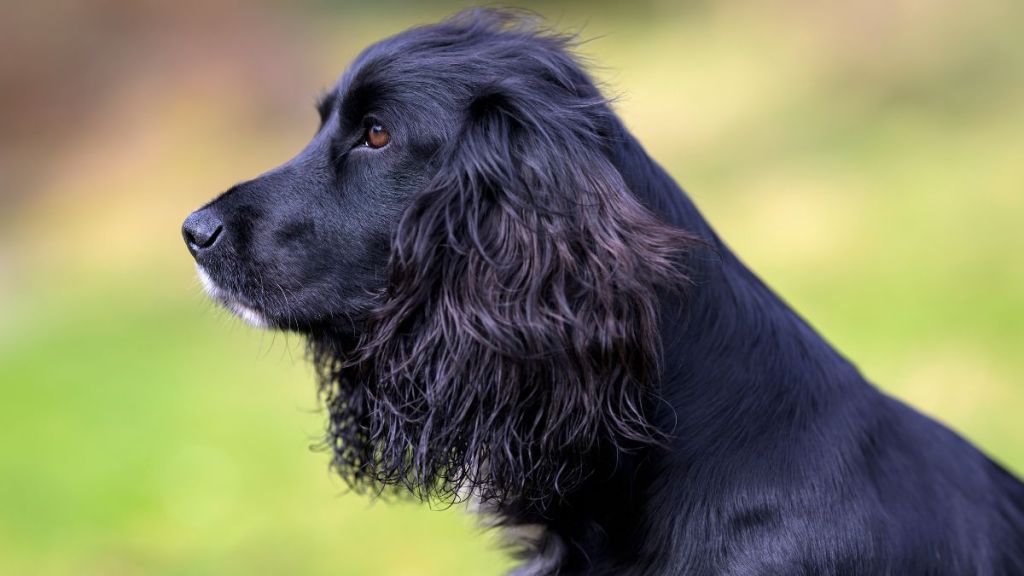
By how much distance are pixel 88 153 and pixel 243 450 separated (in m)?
7.29

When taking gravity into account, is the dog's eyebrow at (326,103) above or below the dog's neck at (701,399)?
above

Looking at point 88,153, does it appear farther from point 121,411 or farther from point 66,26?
point 121,411

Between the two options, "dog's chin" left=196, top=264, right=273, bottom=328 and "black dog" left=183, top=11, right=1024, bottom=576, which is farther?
"dog's chin" left=196, top=264, right=273, bottom=328

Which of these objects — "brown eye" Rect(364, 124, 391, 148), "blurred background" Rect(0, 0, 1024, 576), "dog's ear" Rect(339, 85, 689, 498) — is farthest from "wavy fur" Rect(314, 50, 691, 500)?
"blurred background" Rect(0, 0, 1024, 576)

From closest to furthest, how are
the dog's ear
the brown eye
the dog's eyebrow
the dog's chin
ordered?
the dog's ear < the brown eye < the dog's chin < the dog's eyebrow

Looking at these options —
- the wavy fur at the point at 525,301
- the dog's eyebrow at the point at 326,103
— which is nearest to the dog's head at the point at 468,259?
the wavy fur at the point at 525,301

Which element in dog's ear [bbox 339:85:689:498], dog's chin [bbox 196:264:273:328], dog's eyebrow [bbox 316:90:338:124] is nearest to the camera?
dog's ear [bbox 339:85:689:498]

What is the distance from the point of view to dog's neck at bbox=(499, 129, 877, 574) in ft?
7.85

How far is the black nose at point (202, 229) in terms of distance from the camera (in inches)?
106

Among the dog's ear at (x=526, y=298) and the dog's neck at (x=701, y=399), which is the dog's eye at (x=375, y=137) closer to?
the dog's ear at (x=526, y=298)

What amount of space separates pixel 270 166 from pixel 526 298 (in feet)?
31.6

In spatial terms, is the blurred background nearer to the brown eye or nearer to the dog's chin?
the dog's chin

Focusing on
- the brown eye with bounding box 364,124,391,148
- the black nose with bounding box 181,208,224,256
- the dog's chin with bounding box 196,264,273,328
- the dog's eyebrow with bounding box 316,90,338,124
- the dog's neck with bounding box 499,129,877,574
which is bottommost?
the dog's neck with bounding box 499,129,877,574

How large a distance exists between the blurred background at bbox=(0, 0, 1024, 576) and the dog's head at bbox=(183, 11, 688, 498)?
33 centimetres
